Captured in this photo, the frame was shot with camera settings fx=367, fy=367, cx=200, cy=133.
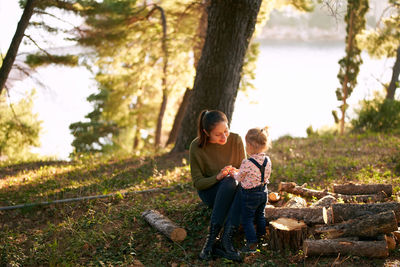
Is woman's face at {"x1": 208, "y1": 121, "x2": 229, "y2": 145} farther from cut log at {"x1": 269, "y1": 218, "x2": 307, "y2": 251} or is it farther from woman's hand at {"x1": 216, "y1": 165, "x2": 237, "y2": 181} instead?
cut log at {"x1": 269, "y1": 218, "x2": 307, "y2": 251}

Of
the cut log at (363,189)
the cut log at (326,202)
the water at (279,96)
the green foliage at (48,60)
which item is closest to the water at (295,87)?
the water at (279,96)

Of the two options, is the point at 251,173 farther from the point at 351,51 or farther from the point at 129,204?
the point at 351,51

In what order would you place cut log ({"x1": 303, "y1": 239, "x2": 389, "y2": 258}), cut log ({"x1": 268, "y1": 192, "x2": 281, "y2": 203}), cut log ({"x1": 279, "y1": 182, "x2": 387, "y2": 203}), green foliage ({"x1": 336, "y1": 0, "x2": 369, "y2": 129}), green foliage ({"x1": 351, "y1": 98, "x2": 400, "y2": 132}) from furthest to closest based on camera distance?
green foliage ({"x1": 336, "y1": 0, "x2": 369, "y2": 129}) < green foliage ({"x1": 351, "y1": 98, "x2": 400, "y2": 132}) < cut log ({"x1": 268, "y1": 192, "x2": 281, "y2": 203}) < cut log ({"x1": 279, "y1": 182, "x2": 387, "y2": 203}) < cut log ({"x1": 303, "y1": 239, "x2": 389, "y2": 258})

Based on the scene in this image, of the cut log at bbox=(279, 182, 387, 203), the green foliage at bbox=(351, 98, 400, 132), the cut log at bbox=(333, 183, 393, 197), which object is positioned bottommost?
the cut log at bbox=(279, 182, 387, 203)

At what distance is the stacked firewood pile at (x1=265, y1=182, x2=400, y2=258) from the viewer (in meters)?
3.62

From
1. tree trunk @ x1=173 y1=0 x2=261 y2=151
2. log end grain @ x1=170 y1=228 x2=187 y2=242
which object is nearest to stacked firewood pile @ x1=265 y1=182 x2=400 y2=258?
log end grain @ x1=170 y1=228 x2=187 y2=242

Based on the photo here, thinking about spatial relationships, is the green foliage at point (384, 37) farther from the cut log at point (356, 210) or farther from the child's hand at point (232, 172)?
the child's hand at point (232, 172)

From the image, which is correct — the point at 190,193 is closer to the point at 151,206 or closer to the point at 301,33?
the point at 151,206

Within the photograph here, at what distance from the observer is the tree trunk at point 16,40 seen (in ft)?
27.3

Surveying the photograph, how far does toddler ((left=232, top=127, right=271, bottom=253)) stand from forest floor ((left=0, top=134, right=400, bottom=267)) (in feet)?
0.84

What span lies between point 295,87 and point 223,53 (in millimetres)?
42945

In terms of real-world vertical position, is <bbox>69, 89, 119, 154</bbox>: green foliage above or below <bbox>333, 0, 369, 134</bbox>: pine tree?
below

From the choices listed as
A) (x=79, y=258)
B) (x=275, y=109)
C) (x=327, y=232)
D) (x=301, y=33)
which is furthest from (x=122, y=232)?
(x=301, y=33)

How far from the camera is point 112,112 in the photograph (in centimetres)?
1906
